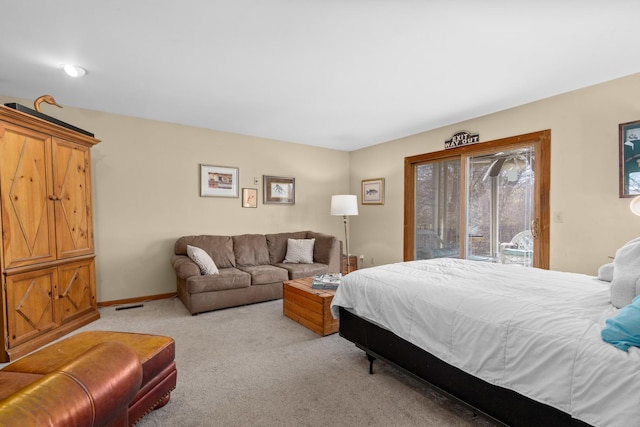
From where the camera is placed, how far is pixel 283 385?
2.06 m

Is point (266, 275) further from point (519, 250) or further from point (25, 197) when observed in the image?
point (519, 250)

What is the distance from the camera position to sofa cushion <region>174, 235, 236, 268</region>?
4141mm

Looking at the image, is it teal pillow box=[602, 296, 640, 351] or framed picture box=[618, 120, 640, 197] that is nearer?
teal pillow box=[602, 296, 640, 351]

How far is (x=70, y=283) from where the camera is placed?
3037mm

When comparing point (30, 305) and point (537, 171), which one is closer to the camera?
point (30, 305)

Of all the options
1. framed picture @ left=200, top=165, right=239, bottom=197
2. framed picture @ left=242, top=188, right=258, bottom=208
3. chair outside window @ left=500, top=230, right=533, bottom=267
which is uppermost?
framed picture @ left=200, top=165, right=239, bottom=197

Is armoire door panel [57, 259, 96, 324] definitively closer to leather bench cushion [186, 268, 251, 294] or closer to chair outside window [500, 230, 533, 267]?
leather bench cushion [186, 268, 251, 294]

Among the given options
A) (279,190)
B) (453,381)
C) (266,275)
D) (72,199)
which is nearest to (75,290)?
(72,199)

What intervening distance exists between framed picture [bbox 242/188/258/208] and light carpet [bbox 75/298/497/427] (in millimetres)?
2235

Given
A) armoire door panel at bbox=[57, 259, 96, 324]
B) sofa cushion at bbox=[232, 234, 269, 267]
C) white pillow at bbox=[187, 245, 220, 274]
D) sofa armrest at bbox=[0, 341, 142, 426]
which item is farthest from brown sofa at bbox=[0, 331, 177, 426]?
sofa cushion at bbox=[232, 234, 269, 267]

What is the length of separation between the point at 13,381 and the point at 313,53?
8.93 feet

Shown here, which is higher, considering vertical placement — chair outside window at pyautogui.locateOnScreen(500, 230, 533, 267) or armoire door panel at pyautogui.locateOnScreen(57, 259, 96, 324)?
chair outside window at pyautogui.locateOnScreen(500, 230, 533, 267)

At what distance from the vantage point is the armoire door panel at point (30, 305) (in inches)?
97.1

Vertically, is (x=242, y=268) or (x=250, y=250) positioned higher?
(x=250, y=250)
